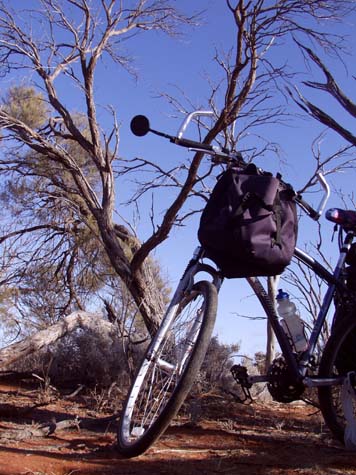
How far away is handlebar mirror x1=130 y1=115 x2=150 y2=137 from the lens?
2.90 m

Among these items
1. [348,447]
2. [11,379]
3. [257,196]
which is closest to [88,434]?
[348,447]

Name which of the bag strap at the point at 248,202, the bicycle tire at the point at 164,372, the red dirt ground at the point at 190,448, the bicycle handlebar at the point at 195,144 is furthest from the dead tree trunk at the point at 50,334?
the bag strap at the point at 248,202

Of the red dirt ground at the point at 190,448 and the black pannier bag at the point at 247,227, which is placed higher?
the black pannier bag at the point at 247,227

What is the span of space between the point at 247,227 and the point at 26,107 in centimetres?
852

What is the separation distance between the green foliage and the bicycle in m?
7.73

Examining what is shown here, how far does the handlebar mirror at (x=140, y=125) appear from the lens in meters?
2.90

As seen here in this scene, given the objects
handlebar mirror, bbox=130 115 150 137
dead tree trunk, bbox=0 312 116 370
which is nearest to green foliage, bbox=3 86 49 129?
dead tree trunk, bbox=0 312 116 370

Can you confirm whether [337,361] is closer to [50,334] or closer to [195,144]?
[195,144]

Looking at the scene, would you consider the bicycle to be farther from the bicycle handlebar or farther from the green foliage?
the green foliage

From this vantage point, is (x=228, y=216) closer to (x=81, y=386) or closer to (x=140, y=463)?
(x=140, y=463)

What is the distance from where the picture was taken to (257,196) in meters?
2.71

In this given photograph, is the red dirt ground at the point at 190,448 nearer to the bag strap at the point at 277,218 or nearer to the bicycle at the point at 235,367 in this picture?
the bicycle at the point at 235,367

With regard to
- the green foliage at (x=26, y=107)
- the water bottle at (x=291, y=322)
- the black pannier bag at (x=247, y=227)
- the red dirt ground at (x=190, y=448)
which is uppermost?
the green foliage at (x=26, y=107)

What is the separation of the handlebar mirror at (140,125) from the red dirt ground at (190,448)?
149 centimetres
